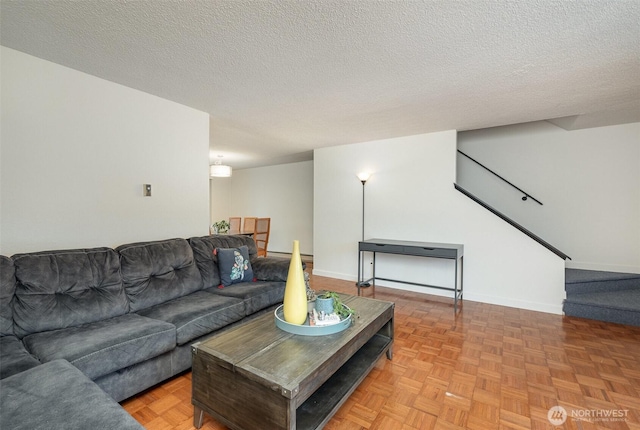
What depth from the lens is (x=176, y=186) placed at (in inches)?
119

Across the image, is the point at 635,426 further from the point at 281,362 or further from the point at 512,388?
the point at 281,362

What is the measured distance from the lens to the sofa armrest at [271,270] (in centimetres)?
288

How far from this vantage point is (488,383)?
74.8 inches

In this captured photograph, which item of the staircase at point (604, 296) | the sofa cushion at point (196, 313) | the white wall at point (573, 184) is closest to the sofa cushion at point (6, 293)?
the sofa cushion at point (196, 313)

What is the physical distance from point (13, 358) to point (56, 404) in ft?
1.95

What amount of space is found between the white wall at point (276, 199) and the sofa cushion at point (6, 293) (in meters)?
5.16

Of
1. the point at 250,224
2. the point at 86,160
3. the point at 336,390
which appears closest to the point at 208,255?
the point at 86,160

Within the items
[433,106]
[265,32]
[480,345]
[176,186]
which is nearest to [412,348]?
[480,345]

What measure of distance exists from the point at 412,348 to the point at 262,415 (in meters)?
1.55

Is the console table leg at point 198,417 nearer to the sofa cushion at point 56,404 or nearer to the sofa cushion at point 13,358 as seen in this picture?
the sofa cushion at point 56,404

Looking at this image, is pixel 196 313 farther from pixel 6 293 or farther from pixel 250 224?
pixel 250 224

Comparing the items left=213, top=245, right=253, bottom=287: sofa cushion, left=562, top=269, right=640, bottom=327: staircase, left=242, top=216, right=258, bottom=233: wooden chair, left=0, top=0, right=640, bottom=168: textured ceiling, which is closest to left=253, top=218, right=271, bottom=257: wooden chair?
left=242, top=216, right=258, bottom=233: wooden chair

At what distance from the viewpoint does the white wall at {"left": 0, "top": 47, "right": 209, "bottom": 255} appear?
6.57 feet

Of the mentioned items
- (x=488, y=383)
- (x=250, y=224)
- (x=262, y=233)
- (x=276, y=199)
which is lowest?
(x=488, y=383)
